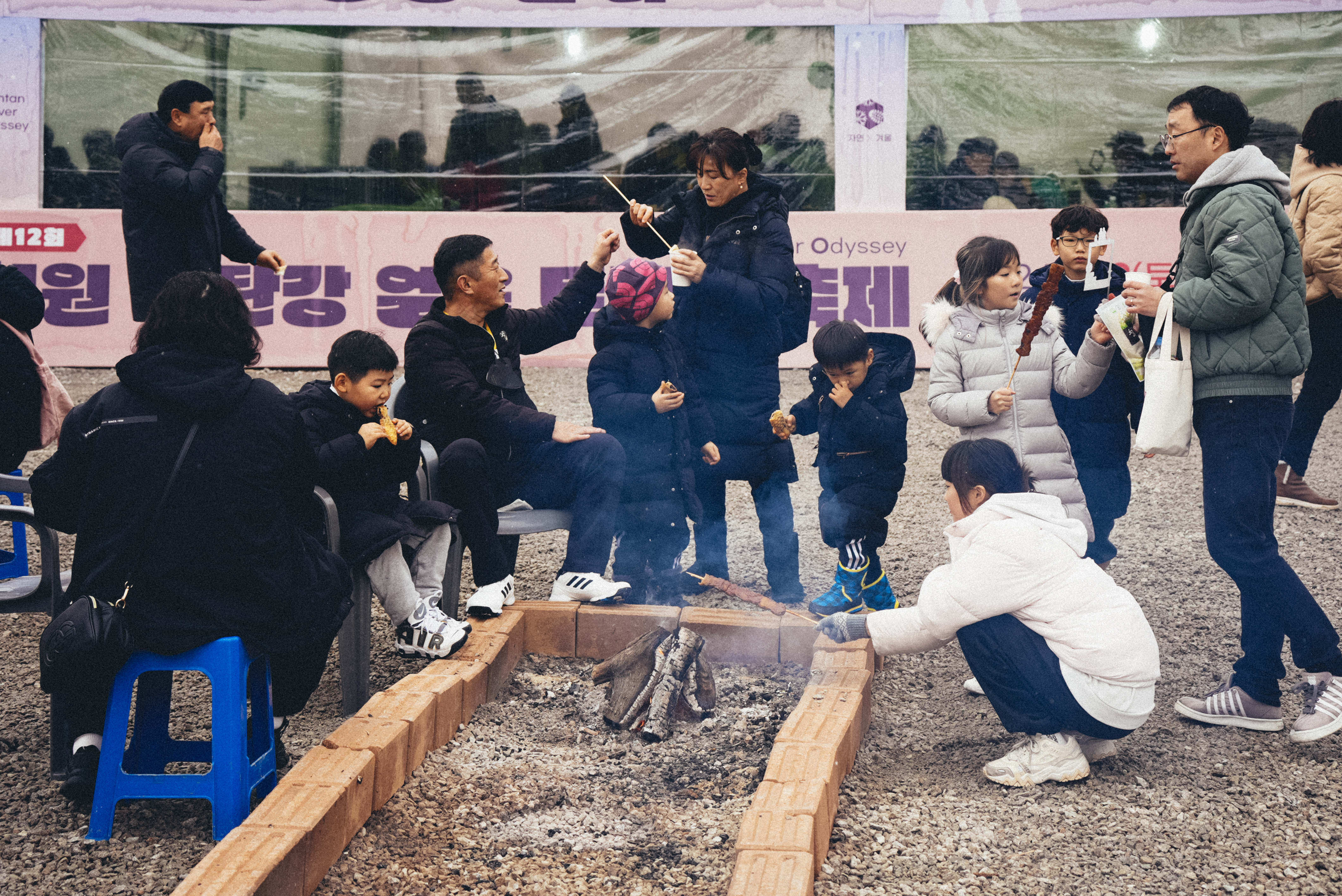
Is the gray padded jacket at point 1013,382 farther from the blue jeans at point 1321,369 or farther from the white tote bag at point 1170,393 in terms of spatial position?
the blue jeans at point 1321,369

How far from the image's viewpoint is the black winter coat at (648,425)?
15.0 feet

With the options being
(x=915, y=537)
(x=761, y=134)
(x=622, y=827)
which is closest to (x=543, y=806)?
(x=622, y=827)

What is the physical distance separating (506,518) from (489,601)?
37 cm

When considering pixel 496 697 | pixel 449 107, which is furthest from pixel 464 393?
pixel 449 107

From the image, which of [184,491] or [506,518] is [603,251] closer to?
[506,518]

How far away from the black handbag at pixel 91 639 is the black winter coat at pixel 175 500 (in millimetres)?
17

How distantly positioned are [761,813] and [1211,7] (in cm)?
1179

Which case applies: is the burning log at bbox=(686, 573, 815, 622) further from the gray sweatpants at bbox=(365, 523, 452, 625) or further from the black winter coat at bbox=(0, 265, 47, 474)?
the black winter coat at bbox=(0, 265, 47, 474)

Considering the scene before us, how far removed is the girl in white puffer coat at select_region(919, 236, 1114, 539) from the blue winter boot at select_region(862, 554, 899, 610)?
673 mm

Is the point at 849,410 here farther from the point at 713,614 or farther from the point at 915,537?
the point at 915,537

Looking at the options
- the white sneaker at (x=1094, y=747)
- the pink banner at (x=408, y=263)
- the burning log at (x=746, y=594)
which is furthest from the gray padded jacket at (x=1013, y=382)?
the pink banner at (x=408, y=263)

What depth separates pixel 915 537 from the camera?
6.03 m

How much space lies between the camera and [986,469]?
3312 millimetres

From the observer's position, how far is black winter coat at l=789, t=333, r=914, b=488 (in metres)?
4.43
